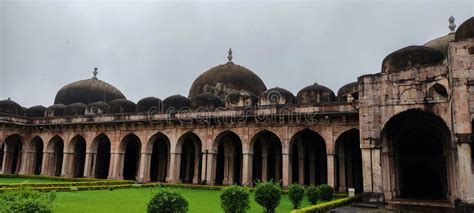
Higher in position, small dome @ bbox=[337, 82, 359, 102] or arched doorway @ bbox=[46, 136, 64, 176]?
small dome @ bbox=[337, 82, 359, 102]

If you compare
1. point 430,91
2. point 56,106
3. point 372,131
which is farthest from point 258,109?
point 56,106

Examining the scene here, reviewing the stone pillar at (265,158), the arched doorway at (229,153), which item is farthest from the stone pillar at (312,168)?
the arched doorway at (229,153)

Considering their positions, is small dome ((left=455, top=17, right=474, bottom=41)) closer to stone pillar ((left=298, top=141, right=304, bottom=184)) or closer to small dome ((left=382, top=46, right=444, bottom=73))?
small dome ((left=382, top=46, right=444, bottom=73))

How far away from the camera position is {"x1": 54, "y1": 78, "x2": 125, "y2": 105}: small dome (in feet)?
125

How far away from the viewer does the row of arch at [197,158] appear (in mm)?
23641

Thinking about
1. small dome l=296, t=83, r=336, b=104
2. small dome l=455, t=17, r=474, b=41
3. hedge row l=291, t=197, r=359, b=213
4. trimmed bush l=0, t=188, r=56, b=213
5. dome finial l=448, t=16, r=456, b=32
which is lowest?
hedge row l=291, t=197, r=359, b=213

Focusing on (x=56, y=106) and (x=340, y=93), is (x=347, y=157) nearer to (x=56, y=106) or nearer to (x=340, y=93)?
(x=340, y=93)

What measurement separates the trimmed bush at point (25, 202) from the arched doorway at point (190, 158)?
19603 millimetres

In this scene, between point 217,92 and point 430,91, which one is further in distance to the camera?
point 217,92

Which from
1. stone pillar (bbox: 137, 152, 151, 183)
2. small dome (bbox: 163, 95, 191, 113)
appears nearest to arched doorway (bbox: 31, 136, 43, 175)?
stone pillar (bbox: 137, 152, 151, 183)

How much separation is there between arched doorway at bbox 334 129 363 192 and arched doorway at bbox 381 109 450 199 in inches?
122

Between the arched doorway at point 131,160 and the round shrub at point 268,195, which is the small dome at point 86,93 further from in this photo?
the round shrub at point 268,195

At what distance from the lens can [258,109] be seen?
22875 millimetres

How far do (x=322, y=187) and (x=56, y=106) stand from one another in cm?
2663
